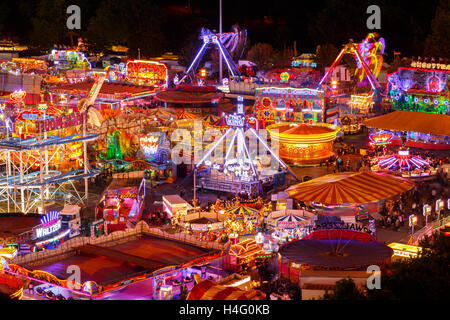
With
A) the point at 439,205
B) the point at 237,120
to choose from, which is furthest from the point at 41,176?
the point at 439,205

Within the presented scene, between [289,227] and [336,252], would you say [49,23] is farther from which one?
[336,252]

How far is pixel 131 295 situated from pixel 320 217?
410 inches

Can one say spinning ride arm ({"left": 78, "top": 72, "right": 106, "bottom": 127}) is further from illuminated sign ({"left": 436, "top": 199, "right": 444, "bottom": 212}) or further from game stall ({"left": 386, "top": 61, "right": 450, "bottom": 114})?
game stall ({"left": 386, "top": 61, "right": 450, "bottom": 114})

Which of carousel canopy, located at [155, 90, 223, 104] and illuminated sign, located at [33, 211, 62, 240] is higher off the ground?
carousel canopy, located at [155, 90, 223, 104]

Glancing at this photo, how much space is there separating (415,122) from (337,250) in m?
21.0

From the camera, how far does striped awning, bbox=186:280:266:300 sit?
2045cm

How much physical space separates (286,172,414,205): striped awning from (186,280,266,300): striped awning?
35.5 ft

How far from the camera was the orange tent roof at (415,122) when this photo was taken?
4380cm

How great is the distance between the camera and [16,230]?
1080 inches

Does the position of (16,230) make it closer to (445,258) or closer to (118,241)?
(118,241)

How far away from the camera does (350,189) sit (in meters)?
31.7

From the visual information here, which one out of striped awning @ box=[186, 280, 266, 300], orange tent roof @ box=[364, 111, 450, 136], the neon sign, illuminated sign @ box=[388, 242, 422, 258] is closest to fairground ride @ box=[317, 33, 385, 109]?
orange tent roof @ box=[364, 111, 450, 136]

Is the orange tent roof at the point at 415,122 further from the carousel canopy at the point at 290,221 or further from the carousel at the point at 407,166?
the carousel canopy at the point at 290,221

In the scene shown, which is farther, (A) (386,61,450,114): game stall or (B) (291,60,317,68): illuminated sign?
(B) (291,60,317,68): illuminated sign
